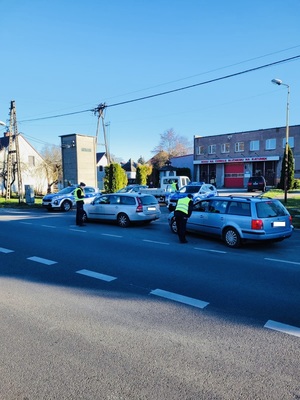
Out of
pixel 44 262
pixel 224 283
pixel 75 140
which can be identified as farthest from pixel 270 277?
pixel 75 140

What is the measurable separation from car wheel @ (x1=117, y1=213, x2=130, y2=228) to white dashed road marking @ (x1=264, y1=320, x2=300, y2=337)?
941cm

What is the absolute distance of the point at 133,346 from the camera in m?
3.50

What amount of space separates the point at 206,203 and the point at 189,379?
7.74 metres

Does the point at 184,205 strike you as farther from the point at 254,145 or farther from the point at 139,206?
the point at 254,145

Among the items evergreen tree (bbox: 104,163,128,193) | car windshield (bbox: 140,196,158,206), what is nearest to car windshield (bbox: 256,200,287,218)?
car windshield (bbox: 140,196,158,206)

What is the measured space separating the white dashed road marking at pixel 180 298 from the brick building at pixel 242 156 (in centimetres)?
3892

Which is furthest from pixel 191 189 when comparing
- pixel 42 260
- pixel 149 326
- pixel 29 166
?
pixel 29 166

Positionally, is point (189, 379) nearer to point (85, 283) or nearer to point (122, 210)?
point (85, 283)

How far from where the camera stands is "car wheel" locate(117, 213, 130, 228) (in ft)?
43.1

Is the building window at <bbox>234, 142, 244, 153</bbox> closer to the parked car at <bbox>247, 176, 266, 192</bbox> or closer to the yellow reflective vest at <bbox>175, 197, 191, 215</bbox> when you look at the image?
the parked car at <bbox>247, 176, 266, 192</bbox>

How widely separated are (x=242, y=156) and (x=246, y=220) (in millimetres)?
37066

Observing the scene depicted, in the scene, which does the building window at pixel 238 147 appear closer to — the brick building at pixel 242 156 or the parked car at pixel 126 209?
the brick building at pixel 242 156

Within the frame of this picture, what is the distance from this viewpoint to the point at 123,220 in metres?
13.2

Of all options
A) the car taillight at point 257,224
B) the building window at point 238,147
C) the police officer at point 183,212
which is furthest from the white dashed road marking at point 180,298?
the building window at point 238,147
